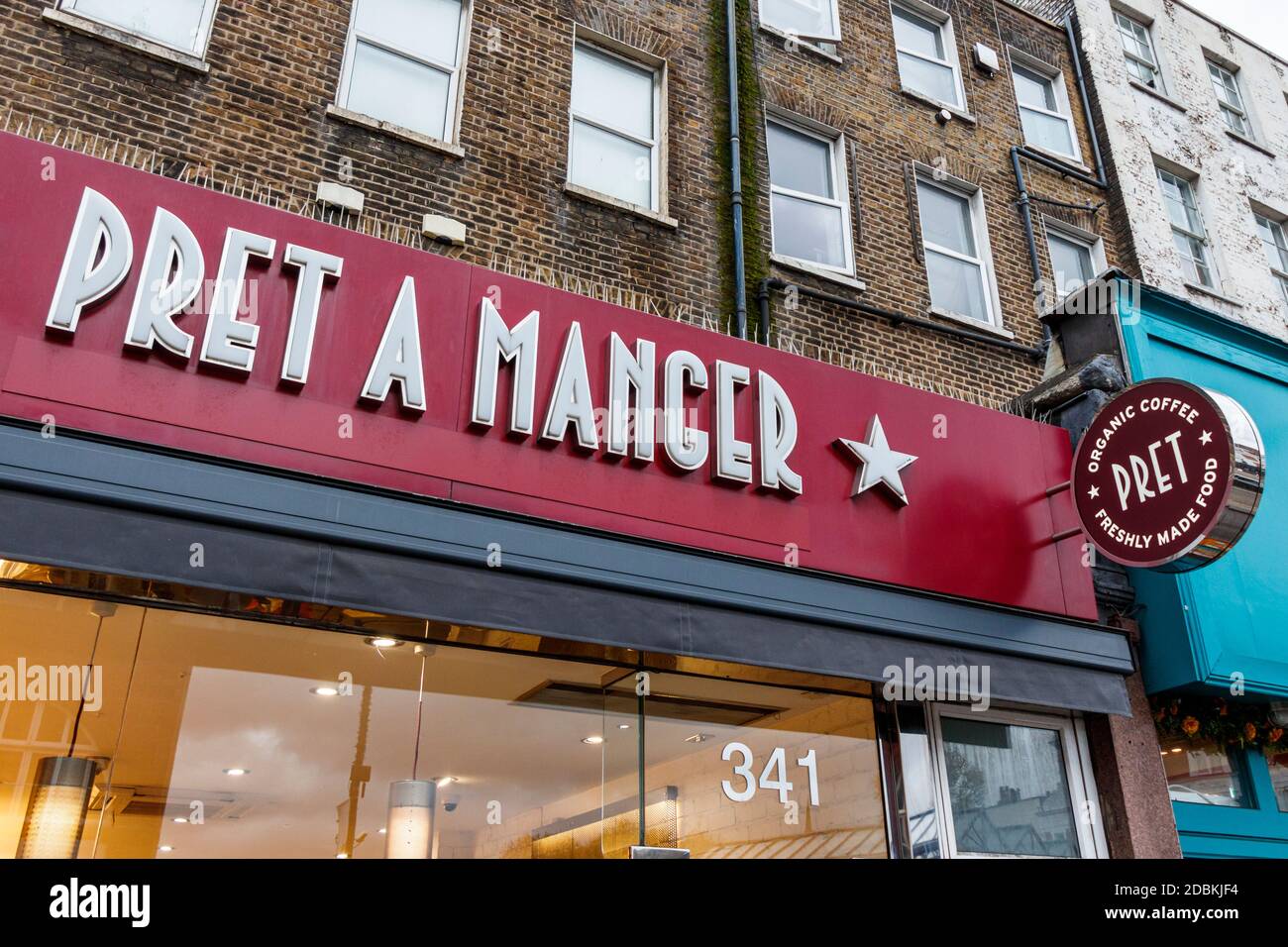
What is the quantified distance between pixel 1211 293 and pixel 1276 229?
3.28 meters

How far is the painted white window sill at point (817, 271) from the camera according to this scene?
362 inches

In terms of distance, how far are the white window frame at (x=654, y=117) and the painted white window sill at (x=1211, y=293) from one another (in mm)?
7329

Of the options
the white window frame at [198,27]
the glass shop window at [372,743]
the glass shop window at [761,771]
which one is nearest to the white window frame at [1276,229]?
the glass shop window at [761,771]

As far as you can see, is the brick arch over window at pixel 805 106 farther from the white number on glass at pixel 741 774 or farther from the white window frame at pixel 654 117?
the white number on glass at pixel 741 774

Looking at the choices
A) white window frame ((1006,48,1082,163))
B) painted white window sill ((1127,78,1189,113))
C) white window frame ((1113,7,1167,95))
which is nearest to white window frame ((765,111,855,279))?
white window frame ((1006,48,1082,163))

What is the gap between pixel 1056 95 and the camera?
44.0ft

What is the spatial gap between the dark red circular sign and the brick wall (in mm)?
2100

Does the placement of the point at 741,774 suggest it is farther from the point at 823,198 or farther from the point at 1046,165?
the point at 1046,165

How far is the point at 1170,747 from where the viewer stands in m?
8.52

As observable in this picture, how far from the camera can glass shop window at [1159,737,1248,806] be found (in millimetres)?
8430

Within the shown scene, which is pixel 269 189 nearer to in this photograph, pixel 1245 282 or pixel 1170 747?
pixel 1170 747
